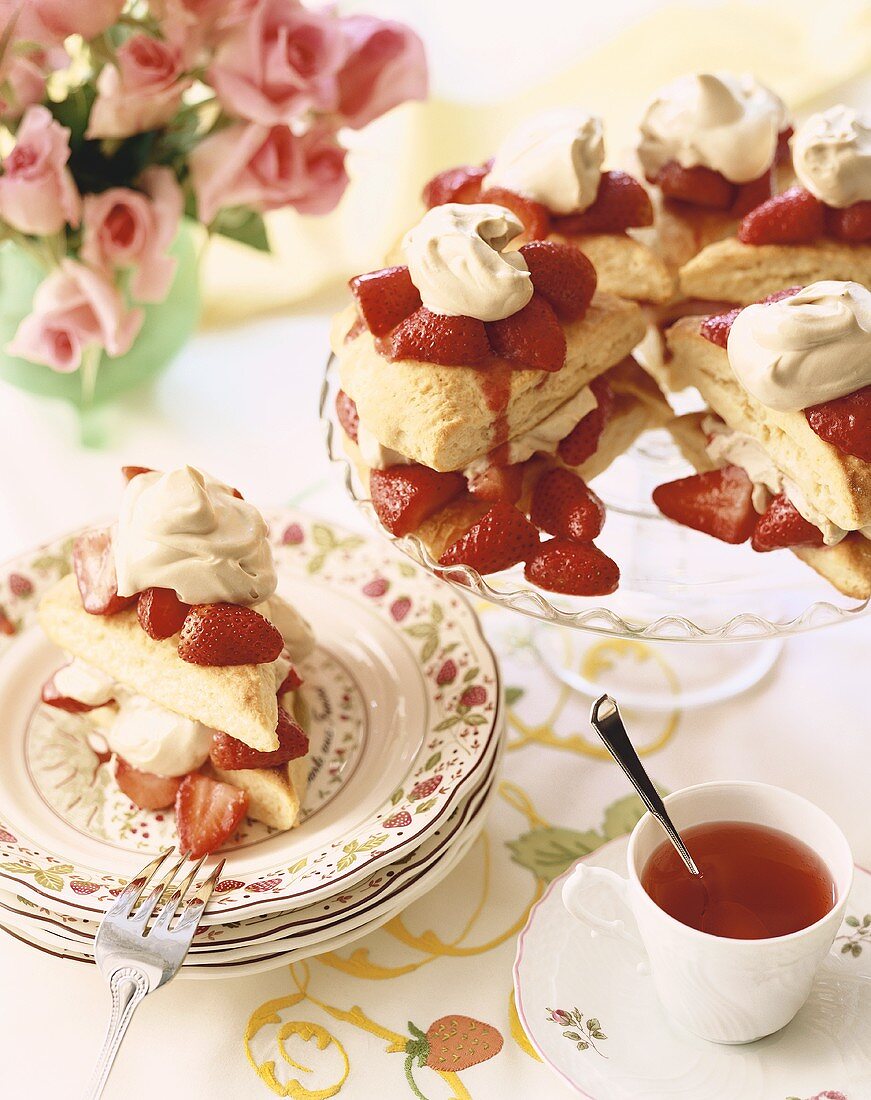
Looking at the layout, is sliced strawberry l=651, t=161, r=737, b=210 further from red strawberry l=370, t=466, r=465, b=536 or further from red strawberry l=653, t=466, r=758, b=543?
red strawberry l=370, t=466, r=465, b=536

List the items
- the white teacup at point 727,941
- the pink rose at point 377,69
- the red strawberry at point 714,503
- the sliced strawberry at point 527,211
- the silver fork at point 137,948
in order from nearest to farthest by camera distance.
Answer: the white teacup at point 727,941
the silver fork at point 137,948
the red strawberry at point 714,503
the sliced strawberry at point 527,211
the pink rose at point 377,69

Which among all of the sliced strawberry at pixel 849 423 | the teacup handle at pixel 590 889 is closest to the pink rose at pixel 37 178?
the sliced strawberry at pixel 849 423

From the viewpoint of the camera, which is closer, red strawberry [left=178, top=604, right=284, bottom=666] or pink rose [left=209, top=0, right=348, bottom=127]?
red strawberry [left=178, top=604, right=284, bottom=666]

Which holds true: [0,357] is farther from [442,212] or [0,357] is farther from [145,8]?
[442,212]

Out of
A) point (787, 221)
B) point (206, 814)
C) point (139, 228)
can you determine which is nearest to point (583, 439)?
point (787, 221)

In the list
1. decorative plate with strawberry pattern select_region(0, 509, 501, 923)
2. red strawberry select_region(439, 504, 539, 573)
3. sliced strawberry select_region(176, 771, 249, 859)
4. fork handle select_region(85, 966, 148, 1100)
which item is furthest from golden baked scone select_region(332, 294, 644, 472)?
fork handle select_region(85, 966, 148, 1100)

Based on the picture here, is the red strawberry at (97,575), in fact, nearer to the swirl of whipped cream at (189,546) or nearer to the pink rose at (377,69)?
the swirl of whipped cream at (189,546)
